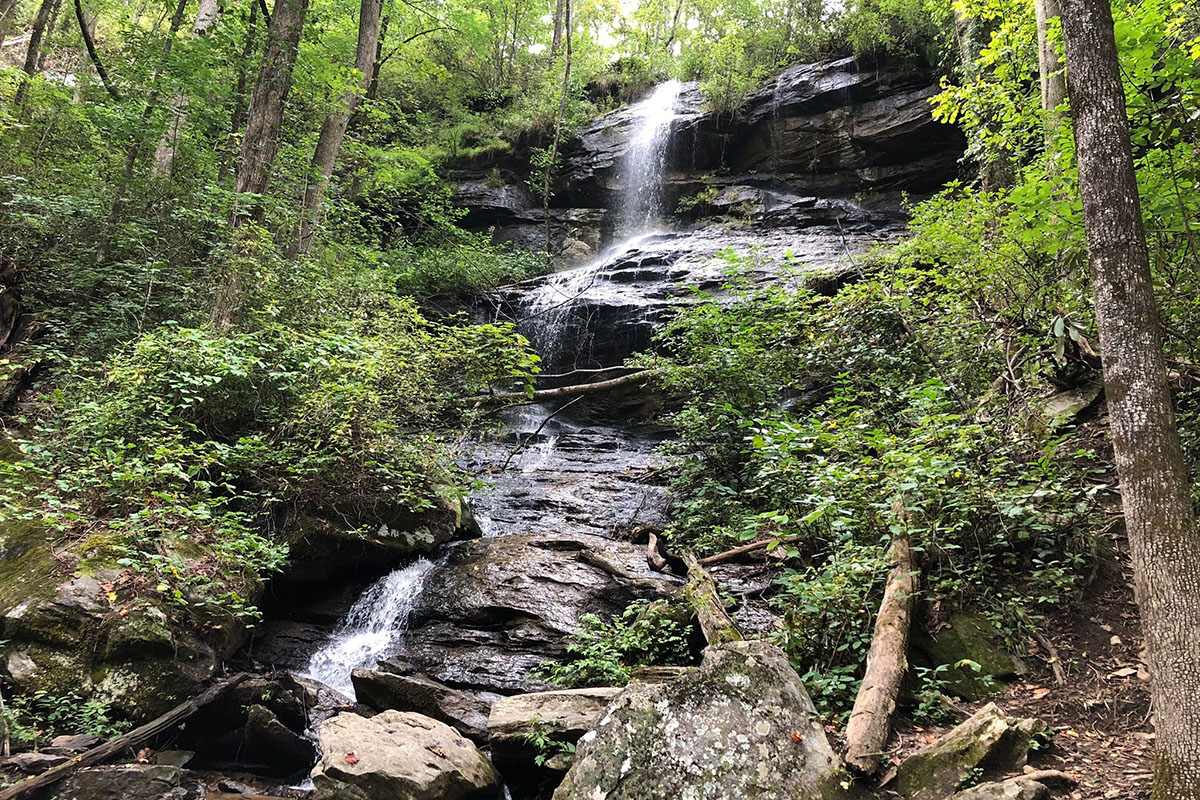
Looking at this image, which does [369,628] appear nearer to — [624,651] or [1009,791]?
[624,651]

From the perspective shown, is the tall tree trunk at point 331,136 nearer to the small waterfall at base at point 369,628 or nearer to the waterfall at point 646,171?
the small waterfall at base at point 369,628

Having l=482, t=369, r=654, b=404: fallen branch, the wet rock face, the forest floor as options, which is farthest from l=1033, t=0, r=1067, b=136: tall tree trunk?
the wet rock face

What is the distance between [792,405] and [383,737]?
7715 millimetres

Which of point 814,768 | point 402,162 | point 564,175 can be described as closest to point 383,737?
point 814,768

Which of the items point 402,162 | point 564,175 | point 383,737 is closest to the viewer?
point 383,737

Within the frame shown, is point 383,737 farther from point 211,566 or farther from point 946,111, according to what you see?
point 946,111

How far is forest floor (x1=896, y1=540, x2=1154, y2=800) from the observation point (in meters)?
2.79

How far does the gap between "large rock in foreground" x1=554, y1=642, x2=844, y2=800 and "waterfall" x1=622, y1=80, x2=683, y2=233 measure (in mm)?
17768

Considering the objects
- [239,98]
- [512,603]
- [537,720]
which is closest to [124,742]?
[537,720]

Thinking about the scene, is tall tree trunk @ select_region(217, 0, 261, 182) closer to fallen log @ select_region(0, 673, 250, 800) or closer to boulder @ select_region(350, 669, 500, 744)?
fallen log @ select_region(0, 673, 250, 800)

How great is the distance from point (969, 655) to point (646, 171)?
18.5 metres

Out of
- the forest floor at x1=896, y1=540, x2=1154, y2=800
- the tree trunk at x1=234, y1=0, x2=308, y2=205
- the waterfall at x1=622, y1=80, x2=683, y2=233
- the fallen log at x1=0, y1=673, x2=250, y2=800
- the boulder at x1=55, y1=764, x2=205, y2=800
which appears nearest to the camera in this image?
the forest floor at x1=896, y1=540, x2=1154, y2=800

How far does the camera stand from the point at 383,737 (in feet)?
13.6

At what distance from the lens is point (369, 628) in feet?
21.6
